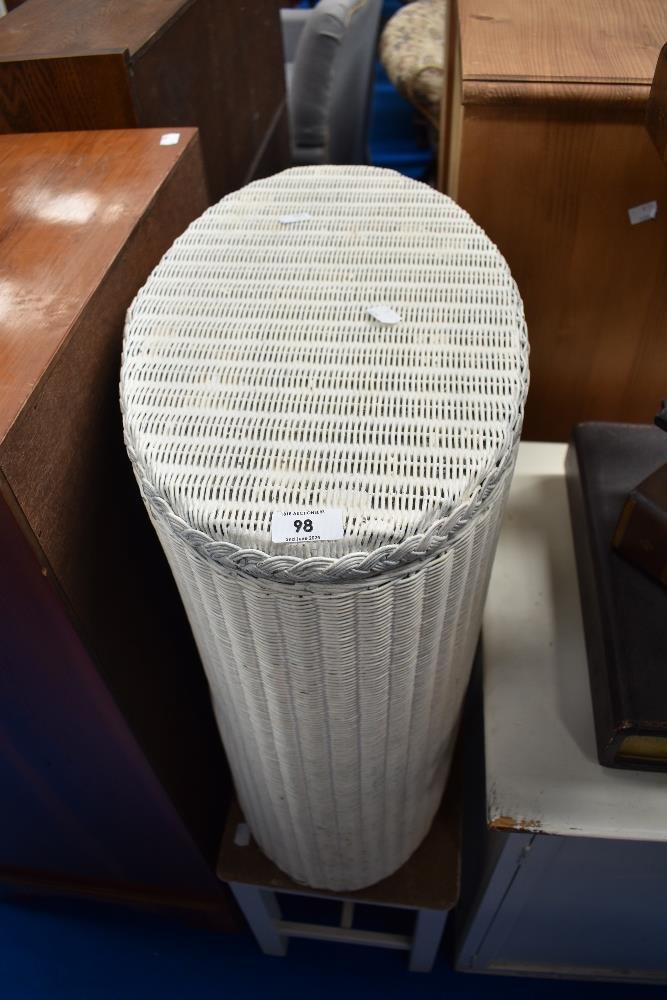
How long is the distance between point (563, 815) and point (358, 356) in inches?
18.1

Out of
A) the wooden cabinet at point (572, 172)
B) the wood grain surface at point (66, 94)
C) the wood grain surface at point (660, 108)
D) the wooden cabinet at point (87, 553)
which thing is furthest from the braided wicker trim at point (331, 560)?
the wood grain surface at point (66, 94)

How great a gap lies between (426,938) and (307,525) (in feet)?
2.54

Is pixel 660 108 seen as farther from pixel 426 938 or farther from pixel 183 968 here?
pixel 183 968

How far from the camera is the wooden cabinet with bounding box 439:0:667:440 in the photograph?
71cm

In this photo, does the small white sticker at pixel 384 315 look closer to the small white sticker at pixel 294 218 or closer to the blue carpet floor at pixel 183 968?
the small white sticker at pixel 294 218

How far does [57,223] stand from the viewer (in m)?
0.67

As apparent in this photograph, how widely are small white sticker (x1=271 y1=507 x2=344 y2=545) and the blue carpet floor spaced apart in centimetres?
90

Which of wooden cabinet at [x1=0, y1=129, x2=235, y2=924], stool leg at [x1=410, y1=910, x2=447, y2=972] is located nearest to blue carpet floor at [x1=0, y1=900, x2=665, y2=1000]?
stool leg at [x1=410, y1=910, x2=447, y2=972]

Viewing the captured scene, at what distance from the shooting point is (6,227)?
0.67 meters

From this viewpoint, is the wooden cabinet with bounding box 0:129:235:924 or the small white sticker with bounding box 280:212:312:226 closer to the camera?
the wooden cabinet with bounding box 0:129:235:924

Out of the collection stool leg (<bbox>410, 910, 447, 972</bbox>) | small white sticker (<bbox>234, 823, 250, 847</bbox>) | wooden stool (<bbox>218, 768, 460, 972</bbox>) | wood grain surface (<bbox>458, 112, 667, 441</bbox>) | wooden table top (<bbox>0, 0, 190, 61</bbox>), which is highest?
wooden table top (<bbox>0, 0, 190, 61</bbox>)

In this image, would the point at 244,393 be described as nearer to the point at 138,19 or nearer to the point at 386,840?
the point at 386,840

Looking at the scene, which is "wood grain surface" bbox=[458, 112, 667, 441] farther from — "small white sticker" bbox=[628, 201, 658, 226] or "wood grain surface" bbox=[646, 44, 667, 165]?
"wood grain surface" bbox=[646, 44, 667, 165]

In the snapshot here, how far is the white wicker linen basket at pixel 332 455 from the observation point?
462 mm
